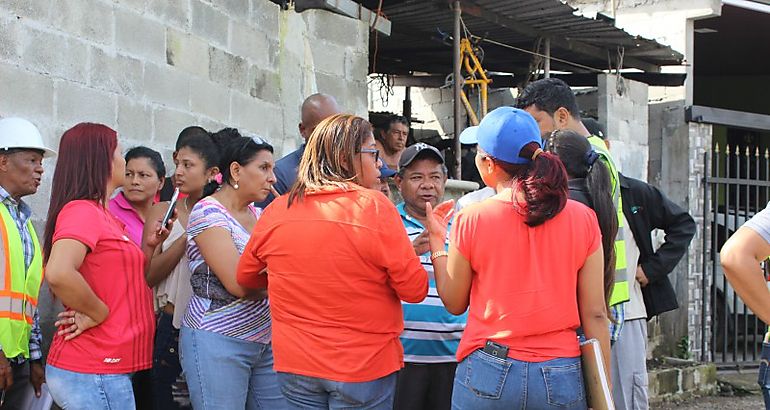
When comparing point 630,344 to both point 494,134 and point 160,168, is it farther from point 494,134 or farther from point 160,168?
point 160,168

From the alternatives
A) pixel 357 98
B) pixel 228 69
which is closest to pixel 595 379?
pixel 228 69

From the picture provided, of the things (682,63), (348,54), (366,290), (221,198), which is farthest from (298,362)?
(682,63)

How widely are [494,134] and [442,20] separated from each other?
5220mm

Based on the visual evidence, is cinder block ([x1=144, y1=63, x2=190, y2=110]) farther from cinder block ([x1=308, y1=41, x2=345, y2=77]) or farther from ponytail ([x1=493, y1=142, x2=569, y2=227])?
ponytail ([x1=493, y1=142, x2=569, y2=227])

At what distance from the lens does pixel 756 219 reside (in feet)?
10.2

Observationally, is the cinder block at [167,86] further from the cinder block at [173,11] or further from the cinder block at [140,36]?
the cinder block at [173,11]

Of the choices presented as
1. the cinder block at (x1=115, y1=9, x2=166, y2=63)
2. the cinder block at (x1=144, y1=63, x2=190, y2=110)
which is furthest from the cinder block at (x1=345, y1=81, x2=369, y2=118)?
the cinder block at (x1=115, y1=9, x2=166, y2=63)

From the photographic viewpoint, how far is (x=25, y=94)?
400cm

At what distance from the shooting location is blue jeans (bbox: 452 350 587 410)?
9.70ft

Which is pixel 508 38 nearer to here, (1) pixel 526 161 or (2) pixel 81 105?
(2) pixel 81 105

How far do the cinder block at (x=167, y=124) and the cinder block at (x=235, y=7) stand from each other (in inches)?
29.8

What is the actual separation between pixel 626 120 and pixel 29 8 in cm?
687

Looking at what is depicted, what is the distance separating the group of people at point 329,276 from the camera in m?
3.04

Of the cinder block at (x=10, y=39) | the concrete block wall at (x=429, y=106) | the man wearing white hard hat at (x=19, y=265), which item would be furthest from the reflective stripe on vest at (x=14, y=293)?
the concrete block wall at (x=429, y=106)
